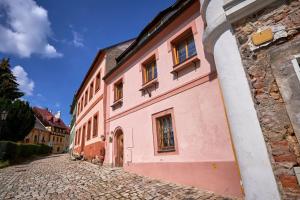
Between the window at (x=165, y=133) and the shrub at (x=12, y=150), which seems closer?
the window at (x=165, y=133)

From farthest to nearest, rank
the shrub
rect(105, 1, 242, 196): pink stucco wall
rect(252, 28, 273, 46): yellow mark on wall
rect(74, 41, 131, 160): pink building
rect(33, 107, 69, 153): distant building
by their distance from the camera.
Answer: rect(33, 107, 69, 153): distant building < the shrub < rect(74, 41, 131, 160): pink building < rect(105, 1, 242, 196): pink stucco wall < rect(252, 28, 273, 46): yellow mark on wall

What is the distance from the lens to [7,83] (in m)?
24.0

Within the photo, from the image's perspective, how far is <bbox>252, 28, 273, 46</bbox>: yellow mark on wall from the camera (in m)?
2.67

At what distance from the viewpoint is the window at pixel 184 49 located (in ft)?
21.4

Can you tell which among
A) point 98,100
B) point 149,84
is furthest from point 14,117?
point 149,84

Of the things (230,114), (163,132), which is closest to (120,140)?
(163,132)

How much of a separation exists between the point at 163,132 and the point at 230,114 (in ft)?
13.3

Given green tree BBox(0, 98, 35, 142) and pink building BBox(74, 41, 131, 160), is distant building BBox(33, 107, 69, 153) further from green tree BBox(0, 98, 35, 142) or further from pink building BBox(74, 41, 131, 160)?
pink building BBox(74, 41, 131, 160)

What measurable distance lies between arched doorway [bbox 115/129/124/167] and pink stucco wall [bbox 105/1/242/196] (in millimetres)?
670

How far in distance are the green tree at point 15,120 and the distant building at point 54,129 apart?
78.9 feet

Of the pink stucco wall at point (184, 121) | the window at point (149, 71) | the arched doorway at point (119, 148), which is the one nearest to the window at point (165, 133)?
the pink stucco wall at point (184, 121)

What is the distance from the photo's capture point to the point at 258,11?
2.88 m

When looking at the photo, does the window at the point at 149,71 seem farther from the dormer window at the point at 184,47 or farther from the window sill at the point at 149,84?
the dormer window at the point at 184,47

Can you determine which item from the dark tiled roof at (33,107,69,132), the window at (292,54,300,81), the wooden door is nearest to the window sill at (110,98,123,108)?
the wooden door
